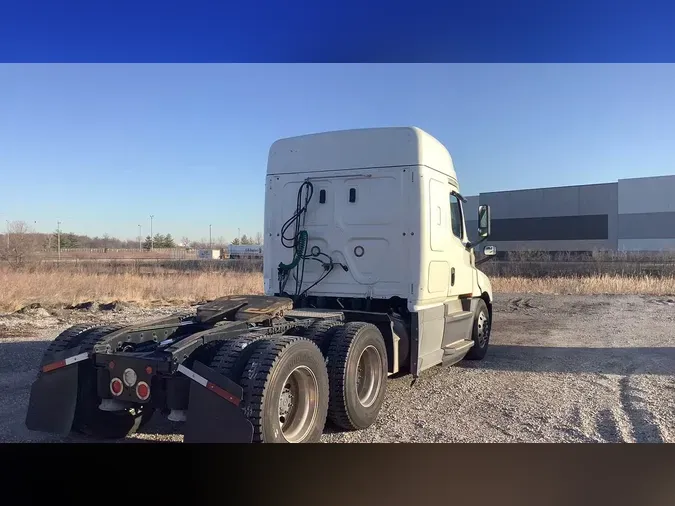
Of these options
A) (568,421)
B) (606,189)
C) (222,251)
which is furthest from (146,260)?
(568,421)

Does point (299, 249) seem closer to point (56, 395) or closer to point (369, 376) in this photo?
point (369, 376)

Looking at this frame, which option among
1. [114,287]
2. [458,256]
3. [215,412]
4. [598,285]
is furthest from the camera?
[598,285]

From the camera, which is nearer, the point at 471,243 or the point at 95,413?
the point at 95,413

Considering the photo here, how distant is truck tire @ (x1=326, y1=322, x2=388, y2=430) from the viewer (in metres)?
5.05

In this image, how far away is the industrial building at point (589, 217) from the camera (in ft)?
55.8

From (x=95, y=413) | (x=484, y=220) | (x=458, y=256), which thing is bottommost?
(x=95, y=413)

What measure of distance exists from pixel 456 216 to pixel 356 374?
119 inches

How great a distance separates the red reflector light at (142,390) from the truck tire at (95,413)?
208 millimetres

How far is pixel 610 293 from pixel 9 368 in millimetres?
16912

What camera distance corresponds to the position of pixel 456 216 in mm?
7445

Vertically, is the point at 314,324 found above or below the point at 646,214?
below

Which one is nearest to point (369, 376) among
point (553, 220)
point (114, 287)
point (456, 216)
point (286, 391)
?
point (286, 391)

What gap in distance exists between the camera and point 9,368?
7.93m

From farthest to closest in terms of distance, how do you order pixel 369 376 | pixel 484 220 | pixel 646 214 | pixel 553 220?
1. pixel 553 220
2. pixel 646 214
3. pixel 484 220
4. pixel 369 376
